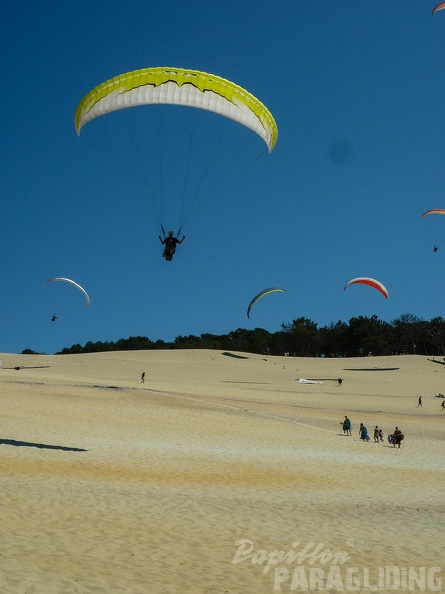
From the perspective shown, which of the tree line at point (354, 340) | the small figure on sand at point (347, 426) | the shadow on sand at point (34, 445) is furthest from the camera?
the tree line at point (354, 340)

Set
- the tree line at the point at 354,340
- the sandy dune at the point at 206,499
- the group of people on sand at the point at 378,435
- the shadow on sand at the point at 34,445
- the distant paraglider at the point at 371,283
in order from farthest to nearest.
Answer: the tree line at the point at 354,340
the distant paraglider at the point at 371,283
the group of people on sand at the point at 378,435
the shadow on sand at the point at 34,445
the sandy dune at the point at 206,499

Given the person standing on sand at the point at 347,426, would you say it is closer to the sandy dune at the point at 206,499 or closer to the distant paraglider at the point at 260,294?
the sandy dune at the point at 206,499

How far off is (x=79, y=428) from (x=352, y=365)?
47.3 meters

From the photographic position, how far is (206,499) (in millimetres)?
10906

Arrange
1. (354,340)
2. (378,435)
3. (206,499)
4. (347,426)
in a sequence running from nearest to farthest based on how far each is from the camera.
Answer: (206,499), (378,435), (347,426), (354,340)

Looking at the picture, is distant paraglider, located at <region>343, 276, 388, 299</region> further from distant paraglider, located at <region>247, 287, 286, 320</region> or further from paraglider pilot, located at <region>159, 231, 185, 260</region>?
paraglider pilot, located at <region>159, 231, 185, 260</region>

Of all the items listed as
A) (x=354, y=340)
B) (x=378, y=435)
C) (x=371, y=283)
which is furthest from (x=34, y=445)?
(x=354, y=340)

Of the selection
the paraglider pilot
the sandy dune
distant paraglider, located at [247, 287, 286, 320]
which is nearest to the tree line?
distant paraglider, located at [247, 287, 286, 320]

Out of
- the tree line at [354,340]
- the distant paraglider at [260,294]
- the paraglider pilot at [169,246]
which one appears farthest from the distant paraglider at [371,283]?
the tree line at [354,340]

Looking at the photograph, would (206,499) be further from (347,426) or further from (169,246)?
(347,426)

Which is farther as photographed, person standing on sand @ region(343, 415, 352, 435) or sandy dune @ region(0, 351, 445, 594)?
person standing on sand @ region(343, 415, 352, 435)

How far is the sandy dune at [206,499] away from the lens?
6.84 meters

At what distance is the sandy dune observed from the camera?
6.84 metres

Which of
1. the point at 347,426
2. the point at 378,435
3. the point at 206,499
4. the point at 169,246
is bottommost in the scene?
the point at 206,499
